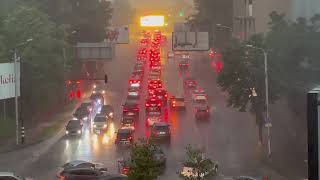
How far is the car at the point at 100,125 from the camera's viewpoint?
49.8 m

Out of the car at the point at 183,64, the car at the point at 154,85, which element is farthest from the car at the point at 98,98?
the car at the point at 183,64

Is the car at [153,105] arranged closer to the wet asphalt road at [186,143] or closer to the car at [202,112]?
the wet asphalt road at [186,143]

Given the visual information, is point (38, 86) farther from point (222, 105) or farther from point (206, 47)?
point (222, 105)

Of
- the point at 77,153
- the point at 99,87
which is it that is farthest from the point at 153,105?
the point at 99,87

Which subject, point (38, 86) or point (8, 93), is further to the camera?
point (38, 86)

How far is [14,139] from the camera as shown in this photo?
45.8 metres

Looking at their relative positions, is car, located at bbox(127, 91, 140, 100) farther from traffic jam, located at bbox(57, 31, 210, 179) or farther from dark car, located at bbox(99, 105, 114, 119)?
dark car, located at bbox(99, 105, 114, 119)

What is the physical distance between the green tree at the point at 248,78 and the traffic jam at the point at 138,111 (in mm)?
5336

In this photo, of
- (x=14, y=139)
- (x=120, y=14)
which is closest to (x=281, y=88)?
(x=14, y=139)

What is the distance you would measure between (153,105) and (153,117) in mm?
6367

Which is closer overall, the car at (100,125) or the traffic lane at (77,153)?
the traffic lane at (77,153)

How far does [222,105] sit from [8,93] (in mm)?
25303

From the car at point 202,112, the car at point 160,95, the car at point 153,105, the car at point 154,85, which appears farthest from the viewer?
the car at point 154,85

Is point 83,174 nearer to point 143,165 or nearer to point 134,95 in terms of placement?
point 143,165
